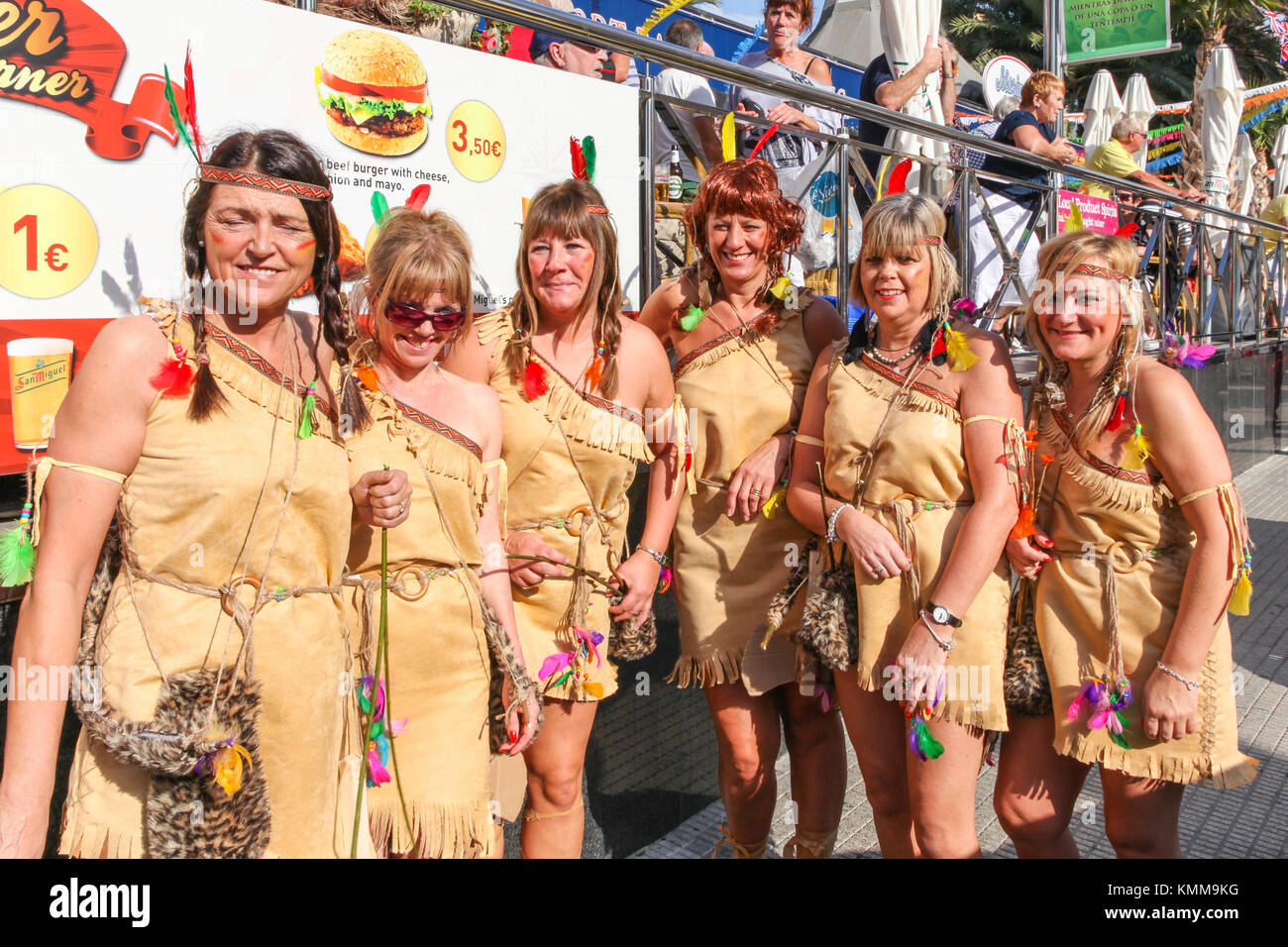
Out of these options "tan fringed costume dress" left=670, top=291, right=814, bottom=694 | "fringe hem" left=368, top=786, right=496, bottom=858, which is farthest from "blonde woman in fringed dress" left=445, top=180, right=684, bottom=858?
"fringe hem" left=368, top=786, right=496, bottom=858

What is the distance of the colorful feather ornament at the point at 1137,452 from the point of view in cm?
242

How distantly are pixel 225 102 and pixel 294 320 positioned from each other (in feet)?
2.20

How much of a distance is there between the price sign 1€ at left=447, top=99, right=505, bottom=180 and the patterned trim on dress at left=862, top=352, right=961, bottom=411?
1.22 meters

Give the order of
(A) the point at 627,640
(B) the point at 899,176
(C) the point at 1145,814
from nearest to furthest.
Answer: (C) the point at 1145,814 → (A) the point at 627,640 → (B) the point at 899,176

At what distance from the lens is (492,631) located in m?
2.32

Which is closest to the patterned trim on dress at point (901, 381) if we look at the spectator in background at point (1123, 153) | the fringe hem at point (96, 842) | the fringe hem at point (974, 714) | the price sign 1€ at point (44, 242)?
the fringe hem at point (974, 714)

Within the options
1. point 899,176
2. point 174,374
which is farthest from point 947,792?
point 899,176

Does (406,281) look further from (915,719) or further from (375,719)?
(915,719)

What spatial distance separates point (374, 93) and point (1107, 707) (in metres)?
2.39

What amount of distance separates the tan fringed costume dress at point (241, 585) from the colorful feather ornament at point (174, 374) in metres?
0.02

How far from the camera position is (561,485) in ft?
8.80

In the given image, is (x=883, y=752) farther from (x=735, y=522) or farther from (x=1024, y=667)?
(x=735, y=522)
